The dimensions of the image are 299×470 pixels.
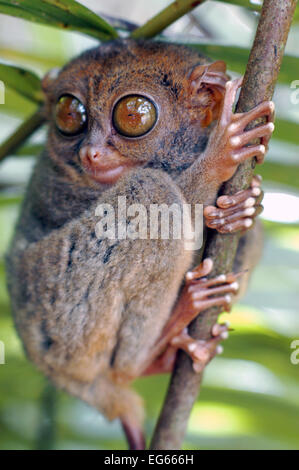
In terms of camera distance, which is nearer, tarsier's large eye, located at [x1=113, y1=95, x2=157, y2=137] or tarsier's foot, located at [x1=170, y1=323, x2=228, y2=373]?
tarsier's foot, located at [x1=170, y1=323, x2=228, y2=373]

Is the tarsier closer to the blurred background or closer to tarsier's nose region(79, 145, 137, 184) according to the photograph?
tarsier's nose region(79, 145, 137, 184)

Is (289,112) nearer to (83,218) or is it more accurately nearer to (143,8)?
(83,218)

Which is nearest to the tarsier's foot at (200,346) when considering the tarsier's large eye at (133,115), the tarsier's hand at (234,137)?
the tarsier's hand at (234,137)

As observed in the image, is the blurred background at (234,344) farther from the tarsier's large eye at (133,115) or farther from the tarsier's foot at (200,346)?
the tarsier's foot at (200,346)

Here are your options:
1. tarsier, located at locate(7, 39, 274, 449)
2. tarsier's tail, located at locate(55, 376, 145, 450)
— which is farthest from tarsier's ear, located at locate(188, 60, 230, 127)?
tarsier's tail, located at locate(55, 376, 145, 450)

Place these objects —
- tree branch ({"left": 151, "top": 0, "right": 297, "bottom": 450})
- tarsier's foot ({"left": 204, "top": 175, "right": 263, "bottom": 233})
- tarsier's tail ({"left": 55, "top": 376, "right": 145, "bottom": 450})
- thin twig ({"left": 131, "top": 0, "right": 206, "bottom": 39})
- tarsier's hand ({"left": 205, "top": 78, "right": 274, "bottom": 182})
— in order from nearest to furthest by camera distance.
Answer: tree branch ({"left": 151, "top": 0, "right": 297, "bottom": 450})
tarsier's hand ({"left": 205, "top": 78, "right": 274, "bottom": 182})
tarsier's foot ({"left": 204, "top": 175, "right": 263, "bottom": 233})
thin twig ({"left": 131, "top": 0, "right": 206, "bottom": 39})
tarsier's tail ({"left": 55, "top": 376, "right": 145, "bottom": 450})

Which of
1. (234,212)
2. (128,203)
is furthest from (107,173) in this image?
(234,212)
